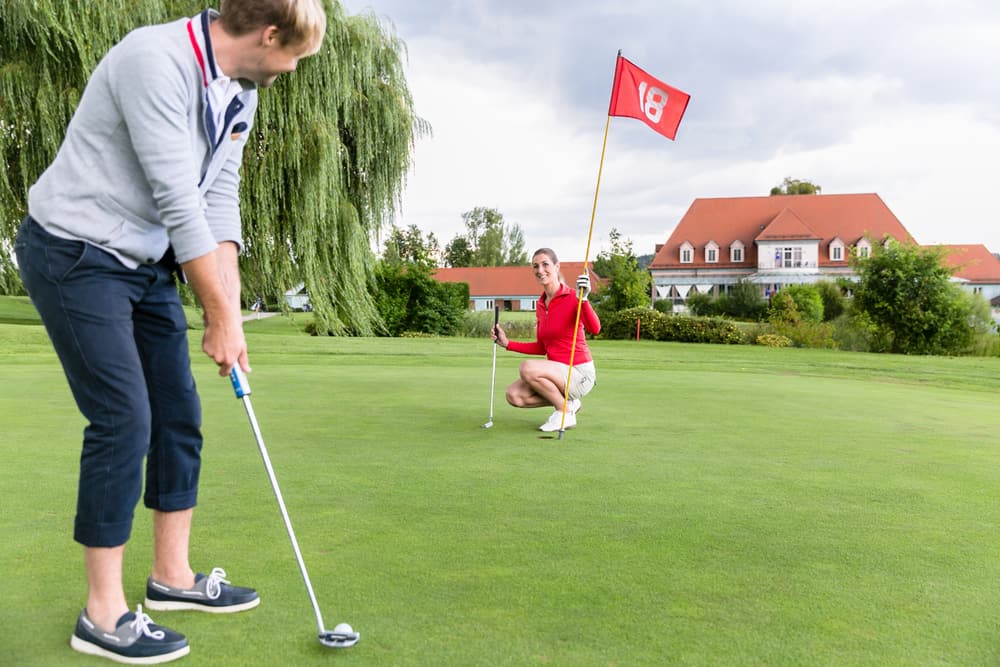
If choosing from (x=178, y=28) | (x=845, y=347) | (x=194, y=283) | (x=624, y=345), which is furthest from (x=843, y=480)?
(x=845, y=347)

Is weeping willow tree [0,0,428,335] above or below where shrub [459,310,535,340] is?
above

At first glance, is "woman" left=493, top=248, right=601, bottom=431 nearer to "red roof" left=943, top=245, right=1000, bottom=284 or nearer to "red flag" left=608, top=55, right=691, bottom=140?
"red flag" left=608, top=55, right=691, bottom=140

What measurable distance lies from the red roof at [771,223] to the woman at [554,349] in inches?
1964

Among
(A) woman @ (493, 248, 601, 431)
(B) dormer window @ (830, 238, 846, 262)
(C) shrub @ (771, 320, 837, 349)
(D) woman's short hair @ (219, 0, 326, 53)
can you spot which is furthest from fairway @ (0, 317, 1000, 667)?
(B) dormer window @ (830, 238, 846, 262)

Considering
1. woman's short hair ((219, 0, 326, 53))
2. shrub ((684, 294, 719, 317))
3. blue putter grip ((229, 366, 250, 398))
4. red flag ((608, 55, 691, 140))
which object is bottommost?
blue putter grip ((229, 366, 250, 398))

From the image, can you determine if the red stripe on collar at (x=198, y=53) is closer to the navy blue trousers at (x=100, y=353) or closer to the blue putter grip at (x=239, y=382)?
the navy blue trousers at (x=100, y=353)

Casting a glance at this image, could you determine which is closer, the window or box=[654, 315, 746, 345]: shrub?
box=[654, 315, 746, 345]: shrub

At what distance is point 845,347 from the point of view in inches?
965

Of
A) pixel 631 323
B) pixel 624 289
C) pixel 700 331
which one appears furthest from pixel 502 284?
pixel 700 331

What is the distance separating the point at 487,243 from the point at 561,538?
263 feet

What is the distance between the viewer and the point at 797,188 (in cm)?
6397

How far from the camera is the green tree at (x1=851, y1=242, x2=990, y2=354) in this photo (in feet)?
76.1

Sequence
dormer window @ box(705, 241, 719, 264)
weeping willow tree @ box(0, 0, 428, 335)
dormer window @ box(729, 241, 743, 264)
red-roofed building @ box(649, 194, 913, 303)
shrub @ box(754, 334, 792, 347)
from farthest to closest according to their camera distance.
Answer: dormer window @ box(705, 241, 719, 264) → dormer window @ box(729, 241, 743, 264) → red-roofed building @ box(649, 194, 913, 303) → shrub @ box(754, 334, 792, 347) → weeping willow tree @ box(0, 0, 428, 335)

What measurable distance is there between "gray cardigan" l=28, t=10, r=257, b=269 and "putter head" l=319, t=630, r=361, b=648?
101 cm
